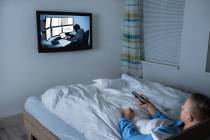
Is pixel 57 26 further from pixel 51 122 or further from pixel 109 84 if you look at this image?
pixel 51 122

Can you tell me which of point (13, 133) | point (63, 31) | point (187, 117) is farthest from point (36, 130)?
point (63, 31)

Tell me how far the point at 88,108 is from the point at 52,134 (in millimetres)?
345

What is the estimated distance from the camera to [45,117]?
83.0 inches

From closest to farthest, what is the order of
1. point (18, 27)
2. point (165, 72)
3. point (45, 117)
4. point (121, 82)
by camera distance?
1. point (45, 117)
2. point (121, 82)
3. point (18, 27)
4. point (165, 72)

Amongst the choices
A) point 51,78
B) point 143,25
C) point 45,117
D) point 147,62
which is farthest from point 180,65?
point 45,117

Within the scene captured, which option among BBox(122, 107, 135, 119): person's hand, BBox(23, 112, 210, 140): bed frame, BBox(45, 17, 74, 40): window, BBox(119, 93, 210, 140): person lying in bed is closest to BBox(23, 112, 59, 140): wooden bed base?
BBox(23, 112, 210, 140): bed frame

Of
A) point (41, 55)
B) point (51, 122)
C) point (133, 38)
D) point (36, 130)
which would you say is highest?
point (133, 38)

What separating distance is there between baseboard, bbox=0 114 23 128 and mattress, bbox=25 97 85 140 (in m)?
0.81

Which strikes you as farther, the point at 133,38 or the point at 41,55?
the point at 133,38

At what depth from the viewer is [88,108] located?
1.95 meters

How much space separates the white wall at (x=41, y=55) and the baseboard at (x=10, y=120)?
7 cm

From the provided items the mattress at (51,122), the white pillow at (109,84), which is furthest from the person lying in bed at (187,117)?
the white pillow at (109,84)

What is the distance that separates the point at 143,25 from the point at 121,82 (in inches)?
61.2

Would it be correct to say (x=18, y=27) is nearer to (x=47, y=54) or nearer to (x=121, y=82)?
(x=47, y=54)
